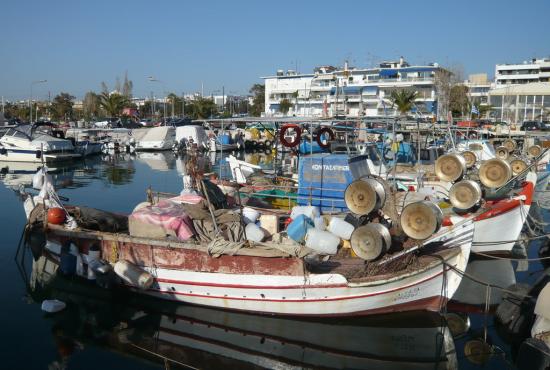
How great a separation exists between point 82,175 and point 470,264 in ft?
88.6

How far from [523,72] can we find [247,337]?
4611 inches

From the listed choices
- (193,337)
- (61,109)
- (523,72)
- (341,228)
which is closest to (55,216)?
(193,337)

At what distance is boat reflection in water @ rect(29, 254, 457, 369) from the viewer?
29.2 feet

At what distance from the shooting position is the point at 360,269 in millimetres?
9836

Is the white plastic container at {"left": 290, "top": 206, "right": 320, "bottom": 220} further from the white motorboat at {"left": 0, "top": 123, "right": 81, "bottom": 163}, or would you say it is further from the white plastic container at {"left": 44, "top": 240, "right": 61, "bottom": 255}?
the white motorboat at {"left": 0, "top": 123, "right": 81, "bottom": 163}

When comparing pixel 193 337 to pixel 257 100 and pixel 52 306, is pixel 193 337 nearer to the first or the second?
pixel 52 306

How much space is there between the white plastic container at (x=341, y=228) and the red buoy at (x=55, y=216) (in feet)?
21.6

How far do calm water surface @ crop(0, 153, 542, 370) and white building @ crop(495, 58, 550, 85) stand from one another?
4183 inches

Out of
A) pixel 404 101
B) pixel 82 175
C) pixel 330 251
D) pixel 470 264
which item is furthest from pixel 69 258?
pixel 404 101

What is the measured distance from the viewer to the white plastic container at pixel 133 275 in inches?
414

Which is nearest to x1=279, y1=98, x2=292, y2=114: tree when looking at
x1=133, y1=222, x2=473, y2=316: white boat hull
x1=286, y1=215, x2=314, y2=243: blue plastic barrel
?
x1=286, y1=215, x2=314, y2=243: blue plastic barrel

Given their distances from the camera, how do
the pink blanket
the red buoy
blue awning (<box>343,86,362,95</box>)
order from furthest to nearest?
blue awning (<box>343,86,362,95</box>), the red buoy, the pink blanket

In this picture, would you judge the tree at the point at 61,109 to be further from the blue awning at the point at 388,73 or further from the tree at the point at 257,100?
the blue awning at the point at 388,73

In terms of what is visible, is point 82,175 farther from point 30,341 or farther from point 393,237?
point 393,237
